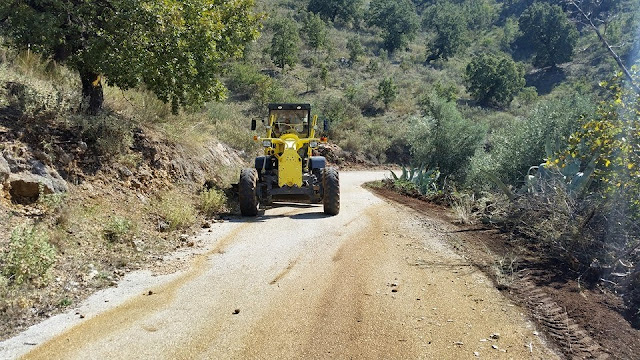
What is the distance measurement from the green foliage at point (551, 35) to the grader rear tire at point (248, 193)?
201ft

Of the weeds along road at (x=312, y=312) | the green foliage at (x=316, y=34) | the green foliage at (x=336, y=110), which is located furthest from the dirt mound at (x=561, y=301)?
the green foliage at (x=316, y=34)

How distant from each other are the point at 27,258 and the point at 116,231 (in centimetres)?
208

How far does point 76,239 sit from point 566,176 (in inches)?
381

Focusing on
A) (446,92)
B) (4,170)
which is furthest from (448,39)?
(4,170)

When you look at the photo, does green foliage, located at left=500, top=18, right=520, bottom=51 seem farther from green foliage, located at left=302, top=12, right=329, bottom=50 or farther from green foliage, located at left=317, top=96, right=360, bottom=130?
green foliage, located at left=317, top=96, right=360, bottom=130

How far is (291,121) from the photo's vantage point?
14102 mm

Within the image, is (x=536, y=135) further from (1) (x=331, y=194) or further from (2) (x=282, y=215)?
(2) (x=282, y=215)

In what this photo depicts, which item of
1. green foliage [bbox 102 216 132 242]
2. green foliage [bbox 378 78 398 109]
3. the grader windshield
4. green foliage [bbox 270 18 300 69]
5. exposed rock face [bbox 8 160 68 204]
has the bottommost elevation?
green foliage [bbox 102 216 132 242]

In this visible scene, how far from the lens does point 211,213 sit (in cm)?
1151

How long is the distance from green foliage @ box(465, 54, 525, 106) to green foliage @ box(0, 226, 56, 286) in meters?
47.3

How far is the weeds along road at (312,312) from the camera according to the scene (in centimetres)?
493

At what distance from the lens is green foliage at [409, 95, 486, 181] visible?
72.3ft

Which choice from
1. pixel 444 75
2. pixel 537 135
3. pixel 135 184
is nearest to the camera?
pixel 135 184

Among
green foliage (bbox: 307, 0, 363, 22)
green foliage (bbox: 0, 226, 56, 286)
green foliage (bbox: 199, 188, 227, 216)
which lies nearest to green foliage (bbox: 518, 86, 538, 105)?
green foliage (bbox: 307, 0, 363, 22)
